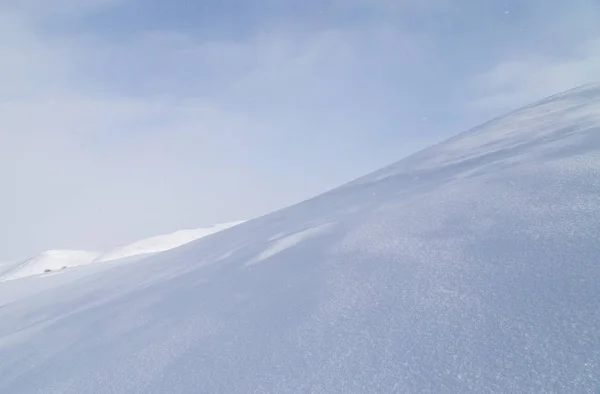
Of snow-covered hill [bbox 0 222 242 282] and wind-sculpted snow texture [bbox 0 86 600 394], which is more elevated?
snow-covered hill [bbox 0 222 242 282]

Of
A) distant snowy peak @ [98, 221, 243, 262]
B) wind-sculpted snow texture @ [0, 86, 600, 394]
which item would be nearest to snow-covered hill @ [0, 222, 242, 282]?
distant snowy peak @ [98, 221, 243, 262]

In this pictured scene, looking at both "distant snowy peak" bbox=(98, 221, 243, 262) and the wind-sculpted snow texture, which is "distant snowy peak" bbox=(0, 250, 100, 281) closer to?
"distant snowy peak" bbox=(98, 221, 243, 262)

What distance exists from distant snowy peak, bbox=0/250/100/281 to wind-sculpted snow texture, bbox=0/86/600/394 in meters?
17.8

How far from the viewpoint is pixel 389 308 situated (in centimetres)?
200

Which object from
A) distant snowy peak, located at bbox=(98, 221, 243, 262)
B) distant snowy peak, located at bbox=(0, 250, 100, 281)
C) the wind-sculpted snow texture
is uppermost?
distant snowy peak, located at bbox=(0, 250, 100, 281)

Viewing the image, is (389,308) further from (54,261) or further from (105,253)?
(105,253)

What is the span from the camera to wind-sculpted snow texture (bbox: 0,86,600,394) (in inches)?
A: 58.2

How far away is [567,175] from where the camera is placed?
288cm

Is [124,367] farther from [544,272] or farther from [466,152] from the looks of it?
[466,152]

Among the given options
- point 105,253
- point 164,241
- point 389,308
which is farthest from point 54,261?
point 389,308

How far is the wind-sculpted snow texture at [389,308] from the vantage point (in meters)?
1.48

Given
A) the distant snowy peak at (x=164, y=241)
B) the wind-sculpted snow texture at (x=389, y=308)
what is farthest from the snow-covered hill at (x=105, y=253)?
the wind-sculpted snow texture at (x=389, y=308)

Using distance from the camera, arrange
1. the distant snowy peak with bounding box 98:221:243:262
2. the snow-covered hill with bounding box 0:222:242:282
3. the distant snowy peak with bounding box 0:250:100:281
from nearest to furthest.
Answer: the distant snowy peak with bounding box 0:250:100:281 < the snow-covered hill with bounding box 0:222:242:282 < the distant snowy peak with bounding box 98:221:243:262

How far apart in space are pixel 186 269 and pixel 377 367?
336cm
